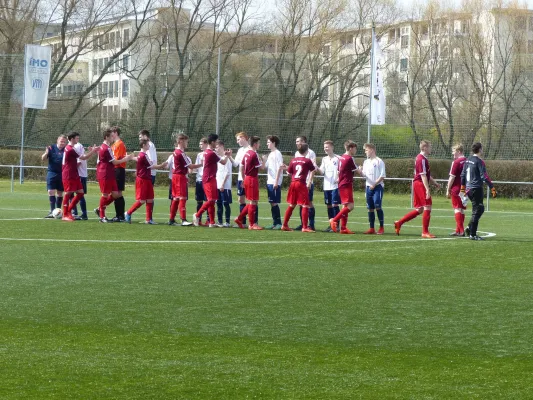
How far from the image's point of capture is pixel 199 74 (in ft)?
132

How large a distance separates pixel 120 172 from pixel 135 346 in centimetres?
1344

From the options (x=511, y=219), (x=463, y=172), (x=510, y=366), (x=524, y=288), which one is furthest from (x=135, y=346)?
(x=511, y=219)

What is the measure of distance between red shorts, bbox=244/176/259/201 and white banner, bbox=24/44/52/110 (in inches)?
638

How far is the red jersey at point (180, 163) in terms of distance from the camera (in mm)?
19109

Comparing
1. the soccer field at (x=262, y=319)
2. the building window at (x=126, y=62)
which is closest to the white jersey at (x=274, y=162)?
the soccer field at (x=262, y=319)

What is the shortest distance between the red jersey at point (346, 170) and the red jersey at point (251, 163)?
155 centimetres

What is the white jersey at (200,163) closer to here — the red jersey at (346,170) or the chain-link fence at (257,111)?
the red jersey at (346,170)

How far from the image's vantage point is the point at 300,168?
59.8ft

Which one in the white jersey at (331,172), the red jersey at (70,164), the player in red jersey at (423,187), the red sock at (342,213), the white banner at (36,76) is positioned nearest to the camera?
the player in red jersey at (423,187)

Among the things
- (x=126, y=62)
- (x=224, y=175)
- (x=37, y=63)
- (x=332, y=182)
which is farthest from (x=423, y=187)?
(x=126, y=62)

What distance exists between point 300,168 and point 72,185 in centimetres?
463

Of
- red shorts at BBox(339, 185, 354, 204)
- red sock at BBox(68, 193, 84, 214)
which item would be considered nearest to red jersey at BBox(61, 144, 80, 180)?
red sock at BBox(68, 193, 84, 214)

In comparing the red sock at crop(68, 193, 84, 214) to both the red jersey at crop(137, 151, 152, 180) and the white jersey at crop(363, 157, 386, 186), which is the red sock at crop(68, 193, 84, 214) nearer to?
the red jersey at crop(137, 151, 152, 180)

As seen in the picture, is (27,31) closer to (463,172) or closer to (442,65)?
(442,65)
